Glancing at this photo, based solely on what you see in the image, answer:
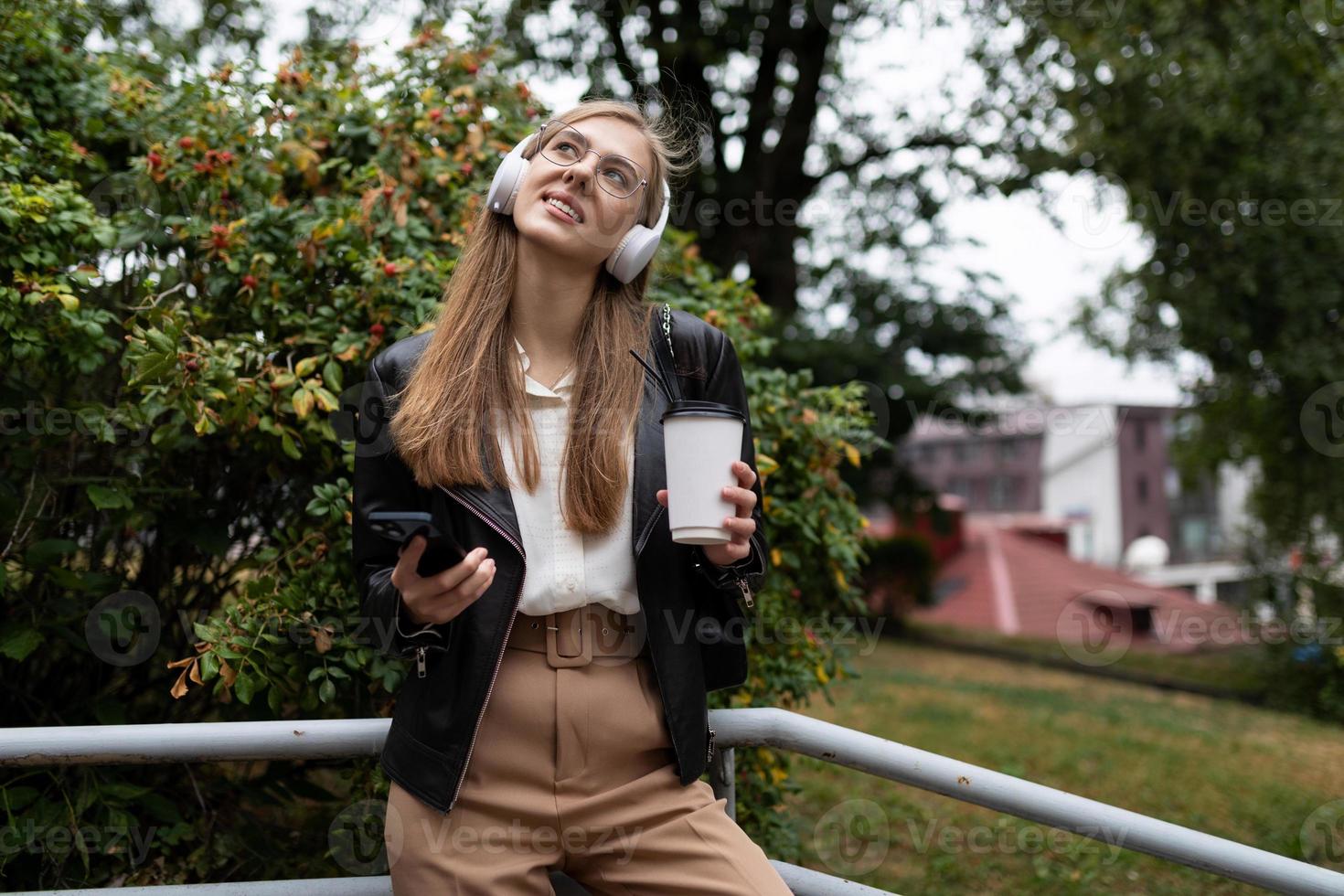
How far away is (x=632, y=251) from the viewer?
1815 mm

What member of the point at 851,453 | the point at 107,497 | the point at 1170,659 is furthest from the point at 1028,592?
the point at 107,497

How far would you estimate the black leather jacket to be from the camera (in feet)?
5.11

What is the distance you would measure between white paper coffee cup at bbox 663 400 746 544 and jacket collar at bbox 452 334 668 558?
0.51 feet

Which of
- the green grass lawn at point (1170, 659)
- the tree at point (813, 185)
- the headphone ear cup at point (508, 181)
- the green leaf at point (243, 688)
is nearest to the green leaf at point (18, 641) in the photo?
the green leaf at point (243, 688)

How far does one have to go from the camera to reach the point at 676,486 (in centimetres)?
151

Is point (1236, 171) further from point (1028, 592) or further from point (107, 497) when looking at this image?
point (1028, 592)

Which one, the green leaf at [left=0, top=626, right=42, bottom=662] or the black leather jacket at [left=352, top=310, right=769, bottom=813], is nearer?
the black leather jacket at [left=352, top=310, right=769, bottom=813]

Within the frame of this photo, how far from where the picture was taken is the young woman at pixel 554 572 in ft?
5.09

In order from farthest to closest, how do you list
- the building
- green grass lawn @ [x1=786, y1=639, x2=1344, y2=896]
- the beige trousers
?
the building
green grass lawn @ [x1=786, y1=639, x2=1344, y2=896]
the beige trousers

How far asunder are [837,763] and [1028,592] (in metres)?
29.8

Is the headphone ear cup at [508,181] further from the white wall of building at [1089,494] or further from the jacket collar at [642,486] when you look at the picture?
the white wall of building at [1089,494]

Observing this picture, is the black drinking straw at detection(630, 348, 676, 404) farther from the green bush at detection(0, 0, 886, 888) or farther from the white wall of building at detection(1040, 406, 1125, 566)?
the white wall of building at detection(1040, 406, 1125, 566)

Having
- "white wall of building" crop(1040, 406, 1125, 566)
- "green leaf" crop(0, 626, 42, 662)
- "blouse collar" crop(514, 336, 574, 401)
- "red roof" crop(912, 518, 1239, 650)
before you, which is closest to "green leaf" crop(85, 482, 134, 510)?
"green leaf" crop(0, 626, 42, 662)

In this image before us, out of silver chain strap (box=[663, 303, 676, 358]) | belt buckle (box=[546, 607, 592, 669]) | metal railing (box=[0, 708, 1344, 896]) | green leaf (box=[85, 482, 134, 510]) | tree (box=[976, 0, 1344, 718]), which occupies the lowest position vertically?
metal railing (box=[0, 708, 1344, 896])
